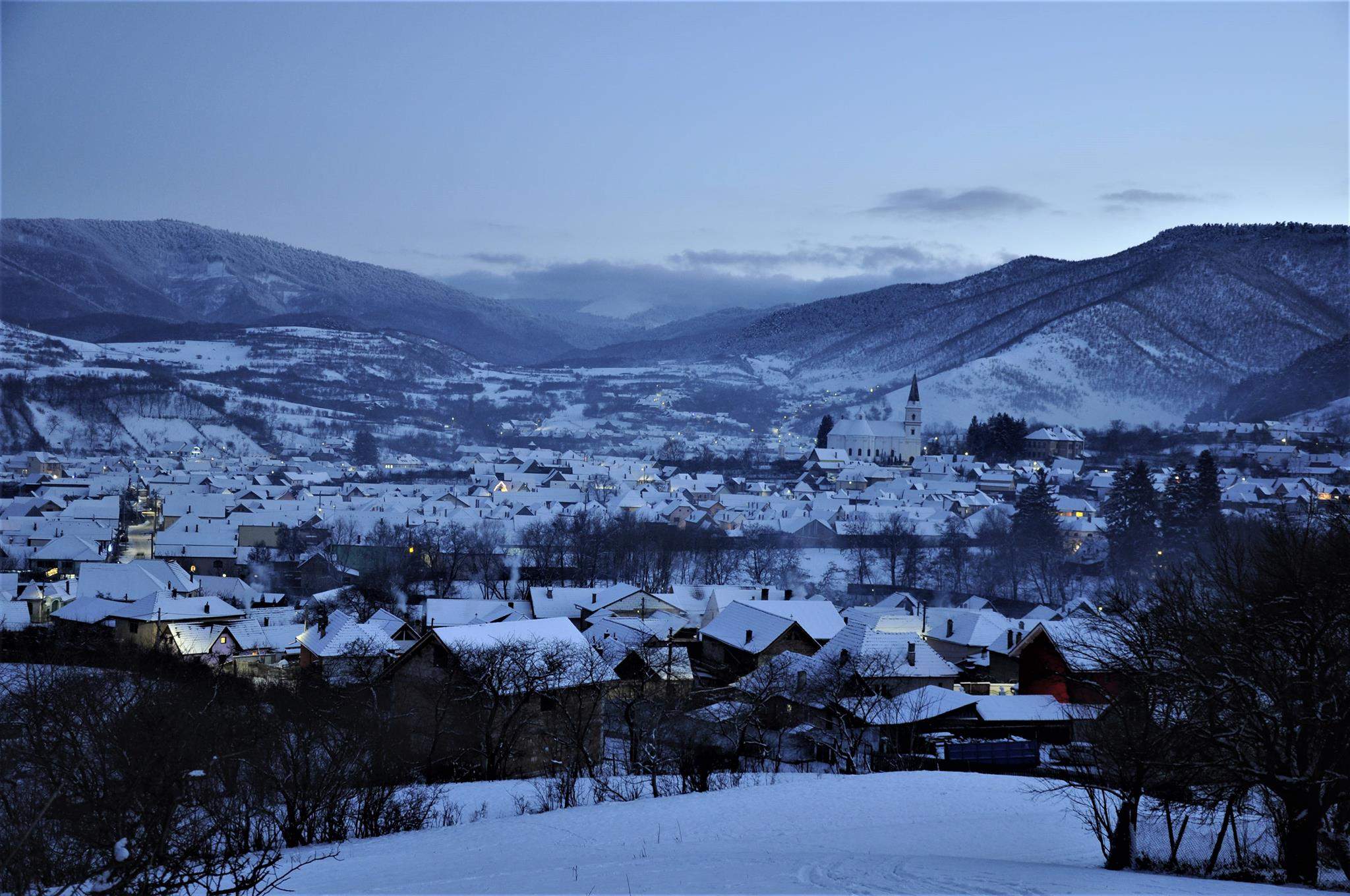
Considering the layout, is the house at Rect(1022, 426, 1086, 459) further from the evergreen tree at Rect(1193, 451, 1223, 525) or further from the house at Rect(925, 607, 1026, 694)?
the house at Rect(925, 607, 1026, 694)

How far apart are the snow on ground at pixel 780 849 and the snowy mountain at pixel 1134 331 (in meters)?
107

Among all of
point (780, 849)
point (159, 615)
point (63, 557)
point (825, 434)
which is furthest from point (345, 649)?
point (825, 434)

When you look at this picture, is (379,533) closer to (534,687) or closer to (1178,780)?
(534,687)

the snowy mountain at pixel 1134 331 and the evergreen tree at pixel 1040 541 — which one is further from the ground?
the snowy mountain at pixel 1134 331

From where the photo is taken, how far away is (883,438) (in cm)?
9606

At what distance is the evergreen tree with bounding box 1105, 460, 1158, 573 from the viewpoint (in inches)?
1677

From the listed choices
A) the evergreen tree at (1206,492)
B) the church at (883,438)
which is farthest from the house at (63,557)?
the church at (883,438)

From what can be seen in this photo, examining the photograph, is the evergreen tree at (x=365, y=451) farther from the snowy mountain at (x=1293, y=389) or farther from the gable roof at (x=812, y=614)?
the snowy mountain at (x=1293, y=389)

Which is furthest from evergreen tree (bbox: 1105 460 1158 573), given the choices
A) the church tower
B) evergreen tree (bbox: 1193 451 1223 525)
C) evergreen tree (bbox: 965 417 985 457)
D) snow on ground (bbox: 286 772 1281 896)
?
the church tower

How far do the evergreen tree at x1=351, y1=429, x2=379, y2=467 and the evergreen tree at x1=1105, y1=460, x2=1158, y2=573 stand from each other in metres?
64.8

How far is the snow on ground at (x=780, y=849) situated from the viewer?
27.1 ft

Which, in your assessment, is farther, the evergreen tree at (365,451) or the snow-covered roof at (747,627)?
the evergreen tree at (365,451)

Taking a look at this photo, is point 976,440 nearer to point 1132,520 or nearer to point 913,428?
point 913,428

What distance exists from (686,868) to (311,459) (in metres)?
91.5
